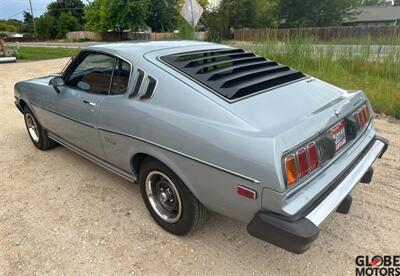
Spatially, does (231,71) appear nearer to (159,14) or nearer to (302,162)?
(302,162)

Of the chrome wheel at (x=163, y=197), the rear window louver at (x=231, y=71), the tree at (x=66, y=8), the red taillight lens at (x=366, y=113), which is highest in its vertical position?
the tree at (x=66, y=8)

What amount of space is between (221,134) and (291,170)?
1.67 ft

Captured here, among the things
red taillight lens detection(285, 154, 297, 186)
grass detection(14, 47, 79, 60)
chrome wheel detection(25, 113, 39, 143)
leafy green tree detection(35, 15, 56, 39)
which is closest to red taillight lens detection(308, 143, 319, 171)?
red taillight lens detection(285, 154, 297, 186)

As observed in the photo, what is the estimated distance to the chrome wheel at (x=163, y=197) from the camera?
8.61ft

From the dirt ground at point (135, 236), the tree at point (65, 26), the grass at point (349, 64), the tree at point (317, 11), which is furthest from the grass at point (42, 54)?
the tree at point (65, 26)

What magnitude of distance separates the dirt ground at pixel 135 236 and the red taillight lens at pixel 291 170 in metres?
0.85

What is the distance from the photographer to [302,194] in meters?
1.95

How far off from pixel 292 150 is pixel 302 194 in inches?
12.0

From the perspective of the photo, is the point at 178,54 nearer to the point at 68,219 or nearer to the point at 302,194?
the point at 302,194

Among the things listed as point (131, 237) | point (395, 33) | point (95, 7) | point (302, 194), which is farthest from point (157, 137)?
point (95, 7)

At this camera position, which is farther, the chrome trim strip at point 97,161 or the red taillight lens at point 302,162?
the chrome trim strip at point 97,161

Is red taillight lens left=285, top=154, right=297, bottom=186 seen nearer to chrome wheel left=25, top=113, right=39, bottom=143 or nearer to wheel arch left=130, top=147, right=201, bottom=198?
wheel arch left=130, top=147, right=201, bottom=198

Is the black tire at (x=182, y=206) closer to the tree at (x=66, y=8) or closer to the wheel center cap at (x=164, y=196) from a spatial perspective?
the wheel center cap at (x=164, y=196)

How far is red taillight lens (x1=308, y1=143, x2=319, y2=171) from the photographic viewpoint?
2.01 meters
